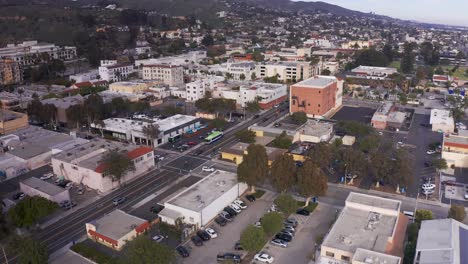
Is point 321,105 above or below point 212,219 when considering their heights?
above

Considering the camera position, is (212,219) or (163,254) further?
(212,219)

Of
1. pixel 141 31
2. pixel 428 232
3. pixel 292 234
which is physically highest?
pixel 141 31

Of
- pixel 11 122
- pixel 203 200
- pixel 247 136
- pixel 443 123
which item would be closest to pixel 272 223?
pixel 203 200

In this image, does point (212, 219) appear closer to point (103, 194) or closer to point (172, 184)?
point (172, 184)

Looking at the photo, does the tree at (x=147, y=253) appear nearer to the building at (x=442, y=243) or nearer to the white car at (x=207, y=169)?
the building at (x=442, y=243)

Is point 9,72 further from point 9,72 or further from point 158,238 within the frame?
point 158,238

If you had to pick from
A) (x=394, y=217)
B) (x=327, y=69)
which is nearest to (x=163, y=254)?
(x=394, y=217)

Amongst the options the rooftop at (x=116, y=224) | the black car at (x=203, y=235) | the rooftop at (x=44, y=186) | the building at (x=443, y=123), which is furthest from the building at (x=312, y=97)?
the rooftop at (x=44, y=186)
